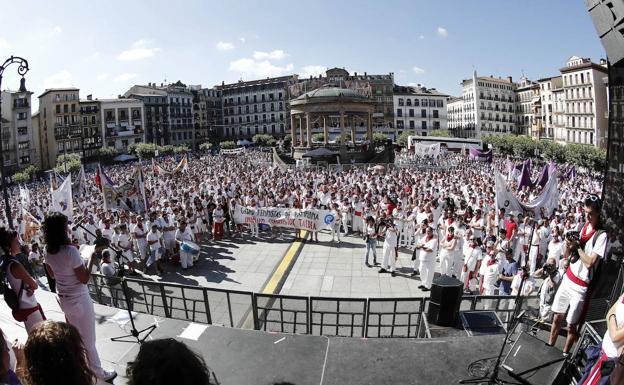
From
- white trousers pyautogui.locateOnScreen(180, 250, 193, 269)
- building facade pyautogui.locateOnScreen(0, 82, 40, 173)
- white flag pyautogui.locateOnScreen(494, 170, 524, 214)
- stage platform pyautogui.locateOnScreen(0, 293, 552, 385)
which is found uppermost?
building facade pyautogui.locateOnScreen(0, 82, 40, 173)

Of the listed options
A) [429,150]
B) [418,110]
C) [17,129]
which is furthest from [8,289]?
[418,110]

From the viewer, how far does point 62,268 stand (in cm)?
462

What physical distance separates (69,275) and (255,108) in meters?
110

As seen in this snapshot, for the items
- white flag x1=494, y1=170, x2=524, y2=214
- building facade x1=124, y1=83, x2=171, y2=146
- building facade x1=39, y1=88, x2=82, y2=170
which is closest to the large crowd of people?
white flag x1=494, y1=170, x2=524, y2=214

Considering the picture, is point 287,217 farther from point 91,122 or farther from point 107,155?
point 91,122

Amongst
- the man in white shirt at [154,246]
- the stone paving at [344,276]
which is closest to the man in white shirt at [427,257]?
the stone paving at [344,276]

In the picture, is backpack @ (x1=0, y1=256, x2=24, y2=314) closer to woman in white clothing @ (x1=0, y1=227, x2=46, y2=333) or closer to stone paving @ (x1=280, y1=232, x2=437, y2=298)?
Answer: woman in white clothing @ (x1=0, y1=227, x2=46, y2=333)

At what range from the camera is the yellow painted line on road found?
494 inches

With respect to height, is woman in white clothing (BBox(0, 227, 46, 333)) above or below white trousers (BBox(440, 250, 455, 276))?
above

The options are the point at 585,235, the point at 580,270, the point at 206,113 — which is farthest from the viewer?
the point at 206,113

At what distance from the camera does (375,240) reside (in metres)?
14.3

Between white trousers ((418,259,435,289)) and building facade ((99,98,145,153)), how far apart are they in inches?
3228

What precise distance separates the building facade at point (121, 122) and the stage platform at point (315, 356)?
3366 inches

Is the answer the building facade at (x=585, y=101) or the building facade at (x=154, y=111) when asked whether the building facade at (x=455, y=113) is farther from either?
the building facade at (x=154, y=111)
